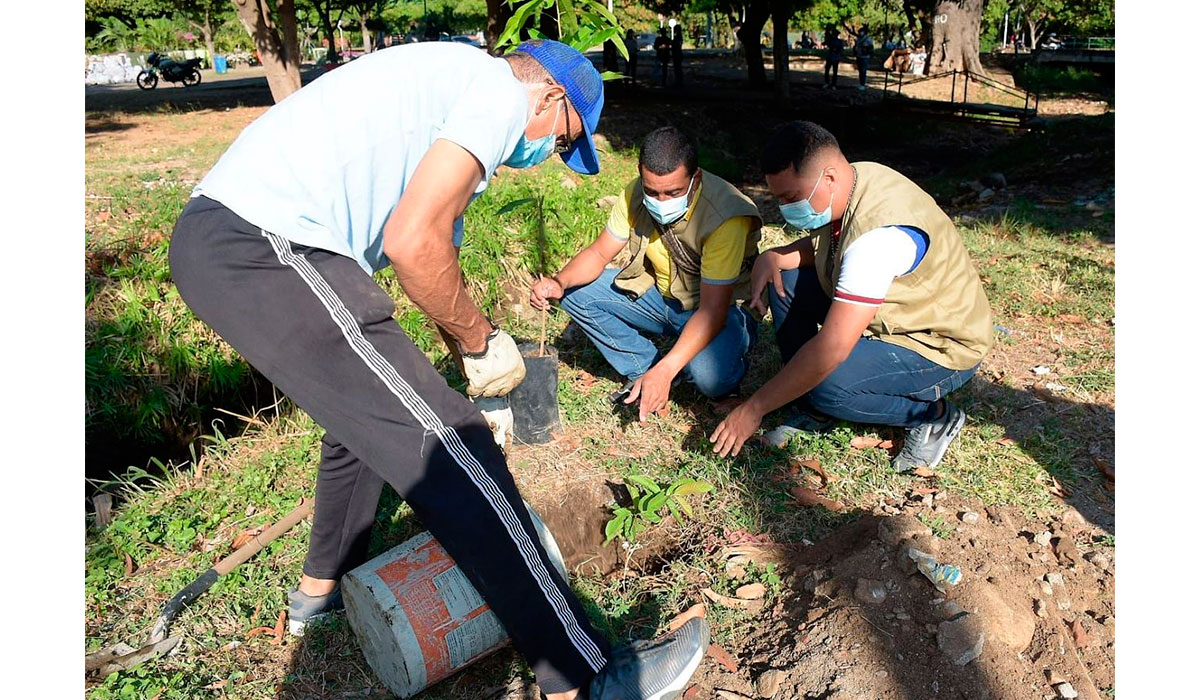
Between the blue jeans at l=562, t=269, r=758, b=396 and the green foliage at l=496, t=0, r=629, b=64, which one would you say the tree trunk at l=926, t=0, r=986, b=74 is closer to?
the blue jeans at l=562, t=269, r=758, b=396

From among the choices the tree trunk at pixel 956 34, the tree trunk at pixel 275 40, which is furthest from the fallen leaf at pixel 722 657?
the tree trunk at pixel 956 34

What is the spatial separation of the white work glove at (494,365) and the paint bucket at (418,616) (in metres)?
0.42

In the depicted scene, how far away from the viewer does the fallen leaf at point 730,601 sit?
2.66 meters

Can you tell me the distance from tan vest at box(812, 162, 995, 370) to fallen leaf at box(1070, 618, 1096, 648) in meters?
1.04

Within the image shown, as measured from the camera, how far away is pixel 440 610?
2275 mm

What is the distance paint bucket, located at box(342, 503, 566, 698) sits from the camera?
7.34ft

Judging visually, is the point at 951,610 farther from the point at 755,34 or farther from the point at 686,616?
the point at 755,34

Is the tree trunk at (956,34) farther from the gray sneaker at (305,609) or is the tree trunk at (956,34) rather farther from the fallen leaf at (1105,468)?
the gray sneaker at (305,609)

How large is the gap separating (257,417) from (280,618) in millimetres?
1553

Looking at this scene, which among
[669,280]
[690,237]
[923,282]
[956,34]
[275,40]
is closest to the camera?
[923,282]

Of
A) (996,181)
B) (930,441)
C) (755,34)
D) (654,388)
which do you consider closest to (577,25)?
(654,388)

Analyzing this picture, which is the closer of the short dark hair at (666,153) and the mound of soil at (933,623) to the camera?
the mound of soil at (933,623)

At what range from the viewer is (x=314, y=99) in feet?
6.64

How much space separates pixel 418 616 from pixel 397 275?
971 mm
